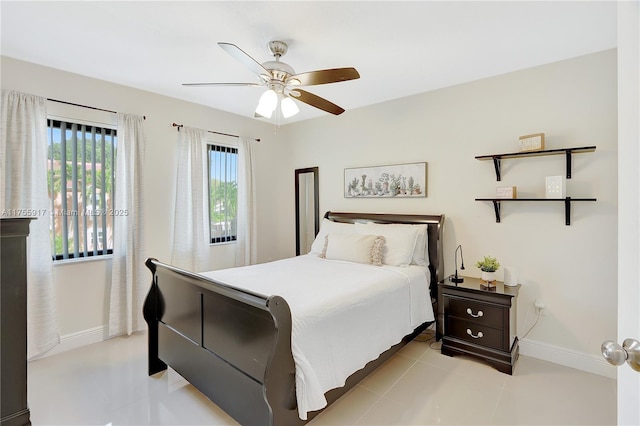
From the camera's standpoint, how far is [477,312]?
263 centimetres

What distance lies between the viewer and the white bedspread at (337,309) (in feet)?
5.42

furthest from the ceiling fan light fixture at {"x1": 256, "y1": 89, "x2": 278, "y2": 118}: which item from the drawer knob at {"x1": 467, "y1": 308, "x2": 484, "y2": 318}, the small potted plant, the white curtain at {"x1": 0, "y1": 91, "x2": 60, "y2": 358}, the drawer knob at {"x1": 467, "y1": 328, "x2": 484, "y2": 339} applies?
the drawer knob at {"x1": 467, "y1": 328, "x2": 484, "y2": 339}

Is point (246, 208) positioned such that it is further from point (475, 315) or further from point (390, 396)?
point (475, 315)

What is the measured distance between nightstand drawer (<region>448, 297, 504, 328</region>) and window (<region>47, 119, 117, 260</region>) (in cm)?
348

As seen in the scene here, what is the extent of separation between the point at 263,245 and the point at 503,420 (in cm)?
346

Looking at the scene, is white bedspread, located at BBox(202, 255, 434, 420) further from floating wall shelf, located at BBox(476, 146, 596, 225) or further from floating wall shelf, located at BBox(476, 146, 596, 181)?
floating wall shelf, located at BBox(476, 146, 596, 181)

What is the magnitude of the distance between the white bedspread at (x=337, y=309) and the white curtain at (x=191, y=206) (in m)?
1.20

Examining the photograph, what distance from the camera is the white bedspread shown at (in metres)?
1.65

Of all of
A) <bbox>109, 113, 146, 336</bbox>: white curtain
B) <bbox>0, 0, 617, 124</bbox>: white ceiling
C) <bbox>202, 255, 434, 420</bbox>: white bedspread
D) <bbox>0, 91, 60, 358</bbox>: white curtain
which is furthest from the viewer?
<bbox>109, 113, 146, 336</bbox>: white curtain

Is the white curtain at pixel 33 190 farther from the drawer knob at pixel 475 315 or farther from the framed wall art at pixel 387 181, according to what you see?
Result: the drawer knob at pixel 475 315

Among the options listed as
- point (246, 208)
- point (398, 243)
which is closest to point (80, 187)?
point (246, 208)

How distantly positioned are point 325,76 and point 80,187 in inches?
104

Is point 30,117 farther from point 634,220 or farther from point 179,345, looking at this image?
point 634,220

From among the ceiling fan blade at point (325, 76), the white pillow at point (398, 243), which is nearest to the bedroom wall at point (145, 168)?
the ceiling fan blade at point (325, 76)
